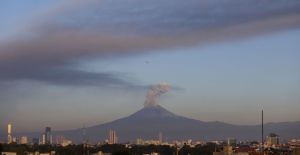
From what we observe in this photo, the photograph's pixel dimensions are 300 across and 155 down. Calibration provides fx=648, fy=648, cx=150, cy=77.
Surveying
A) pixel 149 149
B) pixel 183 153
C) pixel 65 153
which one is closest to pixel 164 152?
pixel 149 149

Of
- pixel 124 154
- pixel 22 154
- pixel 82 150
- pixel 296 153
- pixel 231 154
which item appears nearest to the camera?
pixel 124 154

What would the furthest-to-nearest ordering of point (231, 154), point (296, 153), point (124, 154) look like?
point (231, 154) < point (296, 153) < point (124, 154)

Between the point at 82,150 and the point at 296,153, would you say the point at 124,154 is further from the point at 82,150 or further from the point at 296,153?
the point at 82,150

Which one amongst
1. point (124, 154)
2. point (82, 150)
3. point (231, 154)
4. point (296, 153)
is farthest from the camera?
point (82, 150)

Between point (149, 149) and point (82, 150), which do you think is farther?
point (149, 149)

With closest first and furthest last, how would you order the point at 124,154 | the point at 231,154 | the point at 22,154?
1. the point at 124,154
2. the point at 231,154
3. the point at 22,154

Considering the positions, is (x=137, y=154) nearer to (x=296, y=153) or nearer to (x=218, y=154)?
(x=218, y=154)

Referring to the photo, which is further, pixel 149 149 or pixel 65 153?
pixel 149 149

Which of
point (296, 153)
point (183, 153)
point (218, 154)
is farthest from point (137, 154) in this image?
point (296, 153)
